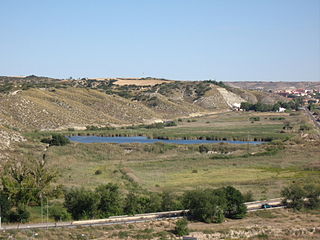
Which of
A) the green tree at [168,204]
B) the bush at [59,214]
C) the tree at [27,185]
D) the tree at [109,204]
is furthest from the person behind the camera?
the green tree at [168,204]

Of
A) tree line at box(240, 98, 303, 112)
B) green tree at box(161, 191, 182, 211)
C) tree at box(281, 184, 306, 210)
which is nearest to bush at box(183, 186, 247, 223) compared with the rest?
green tree at box(161, 191, 182, 211)

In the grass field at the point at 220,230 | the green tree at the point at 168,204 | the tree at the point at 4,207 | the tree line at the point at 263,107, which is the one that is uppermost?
the tree line at the point at 263,107

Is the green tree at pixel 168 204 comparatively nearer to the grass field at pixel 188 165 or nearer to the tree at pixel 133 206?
the tree at pixel 133 206

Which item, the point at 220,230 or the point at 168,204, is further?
the point at 168,204

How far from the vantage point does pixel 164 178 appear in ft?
180

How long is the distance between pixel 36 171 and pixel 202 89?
151m

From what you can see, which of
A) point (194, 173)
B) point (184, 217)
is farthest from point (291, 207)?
point (194, 173)

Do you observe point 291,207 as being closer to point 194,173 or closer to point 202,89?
point 194,173

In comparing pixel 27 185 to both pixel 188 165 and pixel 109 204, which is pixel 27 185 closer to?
pixel 109 204

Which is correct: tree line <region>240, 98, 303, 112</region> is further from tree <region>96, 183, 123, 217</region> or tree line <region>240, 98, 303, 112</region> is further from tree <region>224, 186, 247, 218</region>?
tree <region>96, 183, 123, 217</region>

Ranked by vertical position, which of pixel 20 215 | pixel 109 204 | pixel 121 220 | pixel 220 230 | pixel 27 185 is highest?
pixel 27 185

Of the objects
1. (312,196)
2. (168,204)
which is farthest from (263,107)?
(168,204)

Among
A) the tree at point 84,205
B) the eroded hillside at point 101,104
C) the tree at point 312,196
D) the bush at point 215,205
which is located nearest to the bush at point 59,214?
the tree at point 84,205

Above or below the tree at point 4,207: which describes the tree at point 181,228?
below
